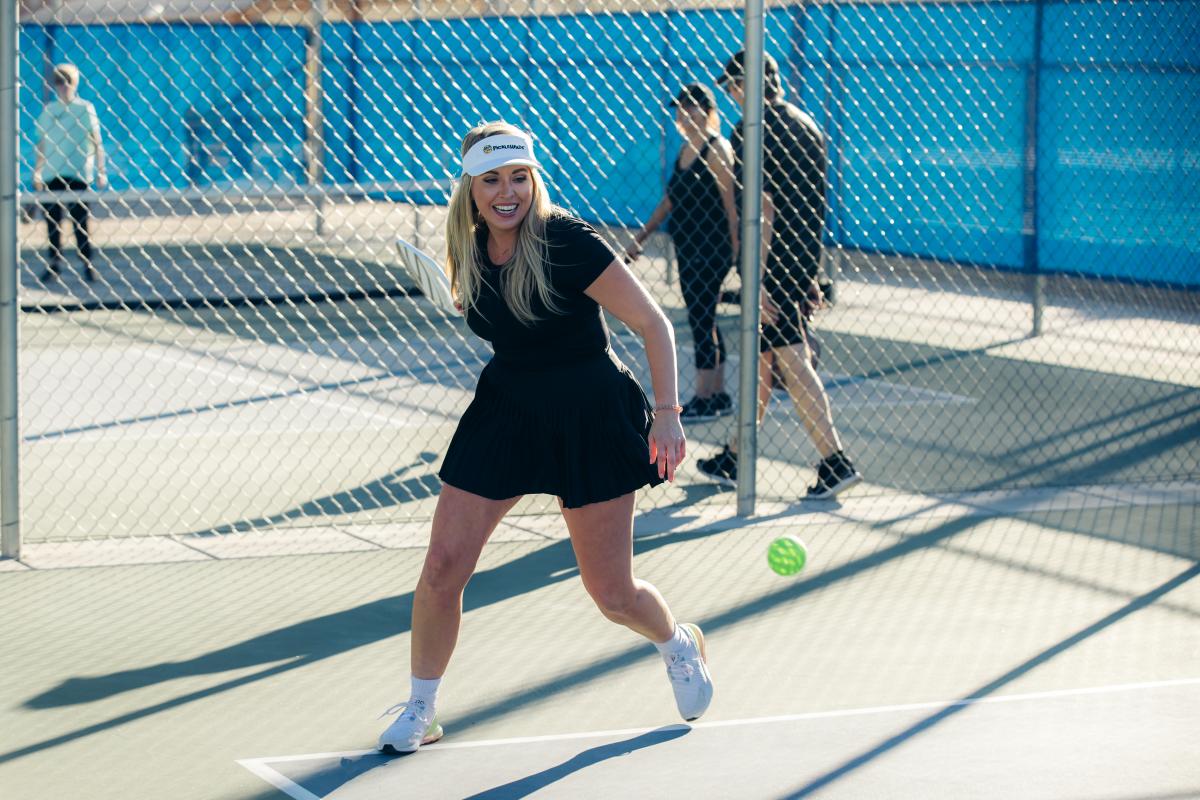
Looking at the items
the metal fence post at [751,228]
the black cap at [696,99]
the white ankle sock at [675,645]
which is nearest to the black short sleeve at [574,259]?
the white ankle sock at [675,645]

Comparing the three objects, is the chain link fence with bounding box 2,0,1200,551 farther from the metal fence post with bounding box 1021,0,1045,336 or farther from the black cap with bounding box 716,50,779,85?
the black cap with bounding box 716,50,779,85

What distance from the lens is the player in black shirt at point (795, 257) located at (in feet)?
25.6

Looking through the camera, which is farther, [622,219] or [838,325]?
[622,219]

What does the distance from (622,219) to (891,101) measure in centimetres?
322

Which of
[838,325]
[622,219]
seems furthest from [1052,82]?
[622,219]

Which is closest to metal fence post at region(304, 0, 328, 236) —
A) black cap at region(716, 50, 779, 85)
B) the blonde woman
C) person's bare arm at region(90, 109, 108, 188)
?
person's bare arm at region(90, 109, 108, 188)

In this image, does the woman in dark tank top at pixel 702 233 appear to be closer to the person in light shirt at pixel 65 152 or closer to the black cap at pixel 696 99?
the black cap at pixel 696 99

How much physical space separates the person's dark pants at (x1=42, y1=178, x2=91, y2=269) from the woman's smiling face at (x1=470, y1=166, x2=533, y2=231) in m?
10.3

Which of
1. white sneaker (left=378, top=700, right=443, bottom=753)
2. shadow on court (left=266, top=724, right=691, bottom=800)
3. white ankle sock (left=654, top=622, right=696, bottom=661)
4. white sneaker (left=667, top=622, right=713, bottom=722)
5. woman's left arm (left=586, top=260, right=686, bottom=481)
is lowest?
shadow on court (left=266, top=724, right=691, bottom=800)

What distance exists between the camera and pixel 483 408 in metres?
4.84

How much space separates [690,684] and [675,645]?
0.43ft

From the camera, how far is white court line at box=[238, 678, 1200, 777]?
4.90 metres

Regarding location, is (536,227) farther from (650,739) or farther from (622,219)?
(622,219)

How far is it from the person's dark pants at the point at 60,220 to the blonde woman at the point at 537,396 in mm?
10259
